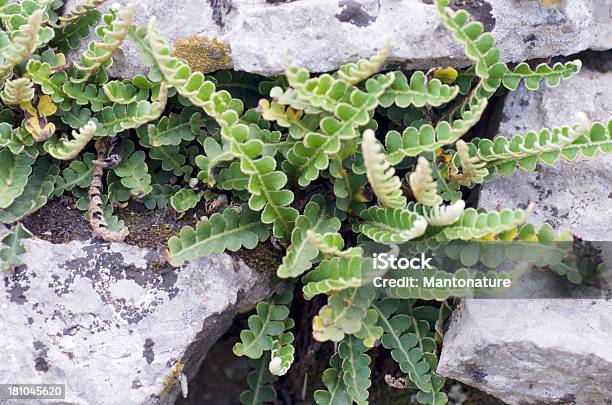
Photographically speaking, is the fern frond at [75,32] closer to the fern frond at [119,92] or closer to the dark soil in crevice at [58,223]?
the fern frond at [119,92]

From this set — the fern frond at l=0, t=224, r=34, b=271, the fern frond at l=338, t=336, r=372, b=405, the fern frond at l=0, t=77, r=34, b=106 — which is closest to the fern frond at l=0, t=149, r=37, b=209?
the fern frond at l=0, t=224, r=34, b=271

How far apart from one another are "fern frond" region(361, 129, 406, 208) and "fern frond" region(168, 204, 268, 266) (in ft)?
1.76

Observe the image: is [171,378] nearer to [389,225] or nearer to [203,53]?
[389,225]

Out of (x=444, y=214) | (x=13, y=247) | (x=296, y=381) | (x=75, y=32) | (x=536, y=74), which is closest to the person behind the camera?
(x=444, y=214)

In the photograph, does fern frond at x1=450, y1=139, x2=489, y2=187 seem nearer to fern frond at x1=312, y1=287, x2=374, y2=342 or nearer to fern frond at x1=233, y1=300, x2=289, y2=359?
fern frond at x1=312, y1=287, x2=374, y2=342

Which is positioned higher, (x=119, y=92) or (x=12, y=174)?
(x=119, y=92)

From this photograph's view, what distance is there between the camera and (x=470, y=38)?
98.9 inches

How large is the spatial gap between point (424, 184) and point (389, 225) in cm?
31

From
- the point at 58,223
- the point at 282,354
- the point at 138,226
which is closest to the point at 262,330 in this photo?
the point at 282,354

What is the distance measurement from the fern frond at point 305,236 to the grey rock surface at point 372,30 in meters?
0.57

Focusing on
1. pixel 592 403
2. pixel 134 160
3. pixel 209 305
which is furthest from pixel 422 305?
pixel 134 160

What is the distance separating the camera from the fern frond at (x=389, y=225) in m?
2.38

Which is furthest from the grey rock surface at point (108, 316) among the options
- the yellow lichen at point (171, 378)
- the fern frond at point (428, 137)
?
the fern frond at point (428, 137)

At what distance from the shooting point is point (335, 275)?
2.54 metres
